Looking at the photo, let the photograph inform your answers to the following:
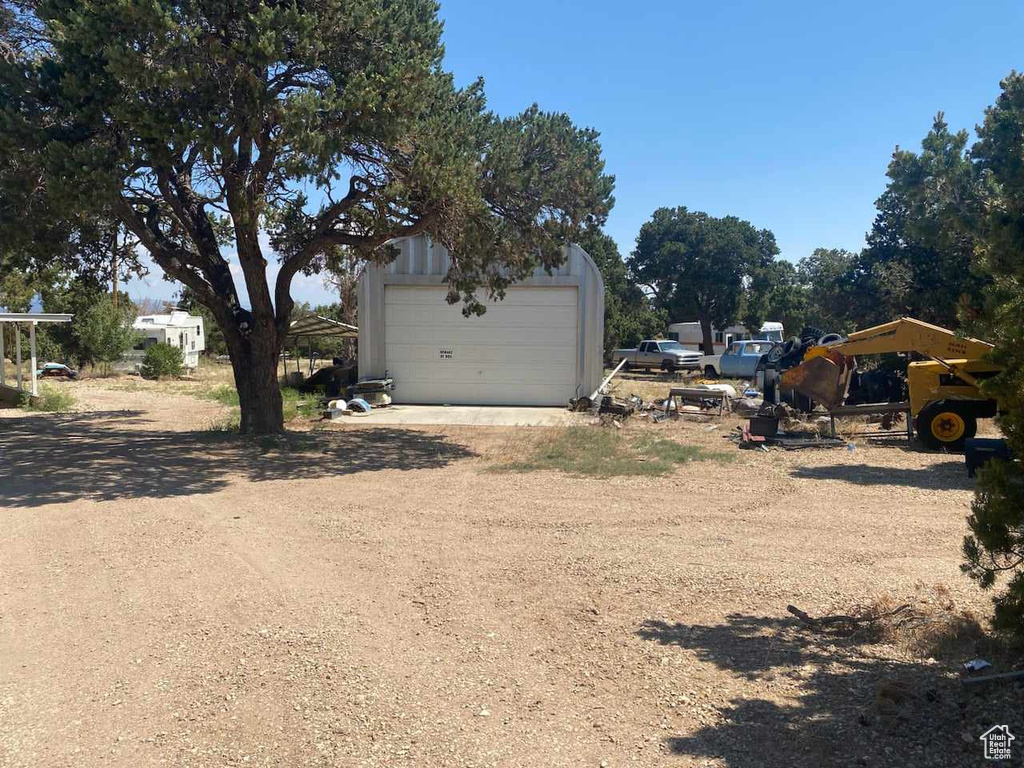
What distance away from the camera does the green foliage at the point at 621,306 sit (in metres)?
40.8

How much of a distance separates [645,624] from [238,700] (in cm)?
250

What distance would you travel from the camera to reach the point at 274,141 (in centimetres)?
1091

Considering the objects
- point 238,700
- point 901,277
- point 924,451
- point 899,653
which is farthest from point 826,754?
point 901,277

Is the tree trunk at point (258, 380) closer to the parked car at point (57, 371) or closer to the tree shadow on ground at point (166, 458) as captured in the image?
the tree shadow on ground at point (166, 458)

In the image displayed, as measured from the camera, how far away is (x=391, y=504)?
9.05 meters

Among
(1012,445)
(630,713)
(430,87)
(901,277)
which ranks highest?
(430,87)

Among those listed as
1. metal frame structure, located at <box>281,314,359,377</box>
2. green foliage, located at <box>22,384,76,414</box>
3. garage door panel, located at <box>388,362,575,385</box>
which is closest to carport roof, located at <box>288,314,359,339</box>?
metal frame structure, located at <box>281,314,359,377</box>

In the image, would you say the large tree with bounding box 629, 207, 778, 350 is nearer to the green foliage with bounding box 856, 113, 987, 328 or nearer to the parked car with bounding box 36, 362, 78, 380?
the green foliage with bounding box 856, 113, 987, 328

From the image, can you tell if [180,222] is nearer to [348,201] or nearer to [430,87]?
[348,201]

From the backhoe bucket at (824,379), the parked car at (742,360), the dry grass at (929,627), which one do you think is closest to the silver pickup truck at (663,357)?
the parked car at (742,360)

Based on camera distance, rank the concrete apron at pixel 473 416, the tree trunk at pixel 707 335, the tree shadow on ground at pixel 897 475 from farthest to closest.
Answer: the tree trunk at pixel 707 335
the concrete apron at pixel 473 416
the tree shadow on ground at pixel 897 475

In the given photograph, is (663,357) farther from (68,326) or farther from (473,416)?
(68,326)
